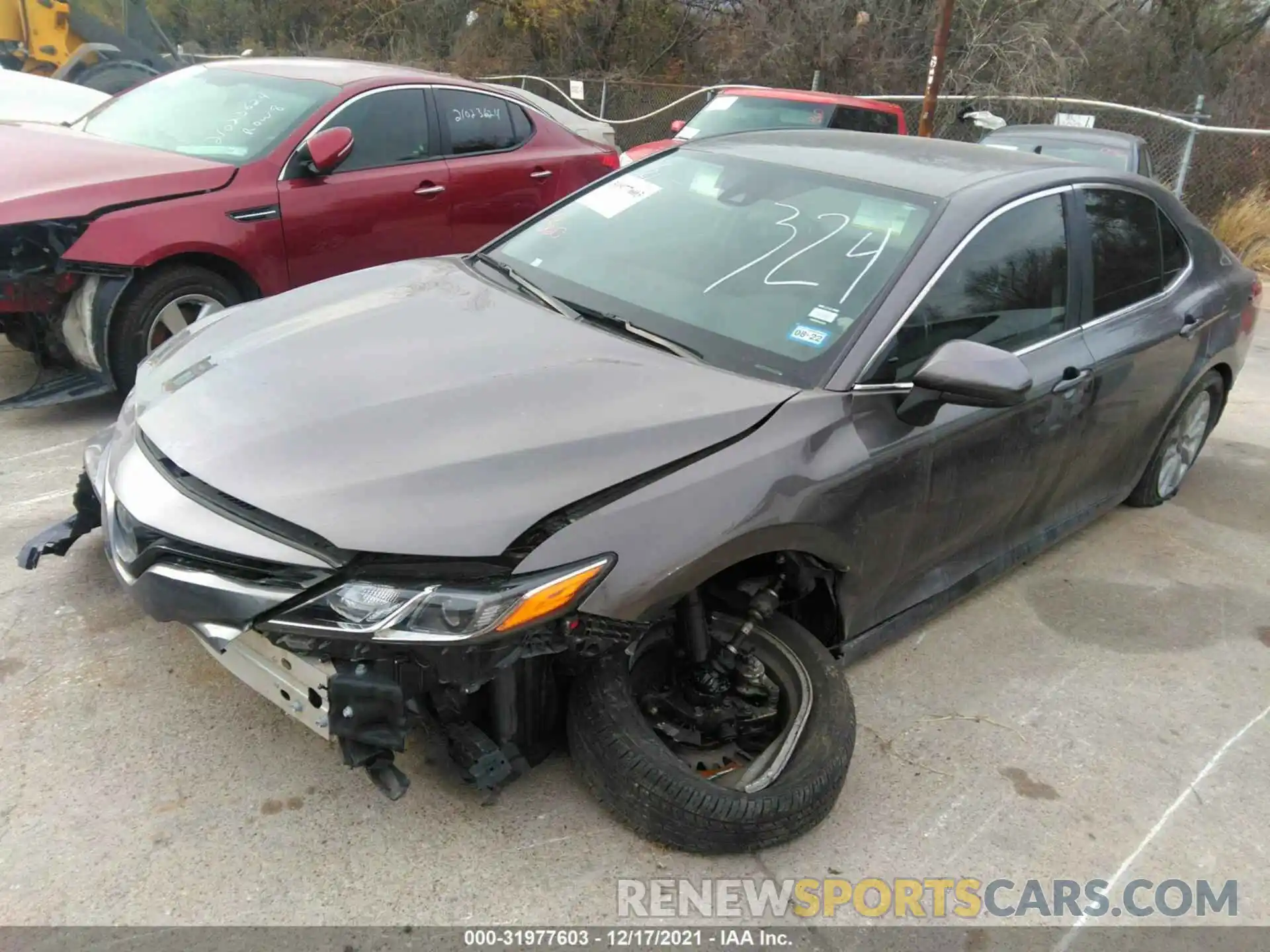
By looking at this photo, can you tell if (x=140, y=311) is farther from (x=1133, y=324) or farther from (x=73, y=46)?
(x=73, y=46)

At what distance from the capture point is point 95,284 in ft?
13.9

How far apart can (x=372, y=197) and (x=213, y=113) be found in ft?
3.20

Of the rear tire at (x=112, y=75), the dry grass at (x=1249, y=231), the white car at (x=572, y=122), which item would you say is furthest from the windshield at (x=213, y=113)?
the dry grass at (x=1249, y=231)

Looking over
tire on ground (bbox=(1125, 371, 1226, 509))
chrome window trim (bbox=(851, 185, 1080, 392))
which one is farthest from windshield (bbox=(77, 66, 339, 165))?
tire on ground (bbox=(1125, 371, 1226, 509))

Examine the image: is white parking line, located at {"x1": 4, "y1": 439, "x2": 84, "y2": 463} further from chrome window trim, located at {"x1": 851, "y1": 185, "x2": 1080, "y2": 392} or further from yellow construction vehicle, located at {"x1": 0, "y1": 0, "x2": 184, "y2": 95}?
yellow construction vehicle, located at {"x1": 0, "y1": 0, "x2": 184, "y2": 95}

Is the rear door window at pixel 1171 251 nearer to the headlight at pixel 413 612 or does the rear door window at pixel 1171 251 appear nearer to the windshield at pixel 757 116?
the headlight at pixel 413 612

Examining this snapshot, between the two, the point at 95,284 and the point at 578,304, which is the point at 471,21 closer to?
the point at 95,284

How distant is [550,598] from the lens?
6.92 feet

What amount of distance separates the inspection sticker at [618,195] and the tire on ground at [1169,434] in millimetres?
2539

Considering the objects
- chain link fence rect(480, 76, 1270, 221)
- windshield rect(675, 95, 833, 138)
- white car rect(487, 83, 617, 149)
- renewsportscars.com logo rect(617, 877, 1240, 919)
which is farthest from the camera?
chain link fence rect(480, 76, 1270, 221)

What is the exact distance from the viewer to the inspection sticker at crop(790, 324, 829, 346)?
280cm

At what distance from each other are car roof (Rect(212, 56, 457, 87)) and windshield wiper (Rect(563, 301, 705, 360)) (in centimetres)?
320

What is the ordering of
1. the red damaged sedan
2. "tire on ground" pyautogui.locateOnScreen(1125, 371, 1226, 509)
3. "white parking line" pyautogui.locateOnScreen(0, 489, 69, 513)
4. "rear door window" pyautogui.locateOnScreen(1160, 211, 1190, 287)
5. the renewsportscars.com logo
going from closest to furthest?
the renewsportscars.com logo, "white parking line" pyautogui.locateOnScreen(0, 489, 69, 513), "rear door window" pyautogui.locateOnScreen(1160, 211, 1190, 287), the red damaged sedan, "tire on ground" pyautogui.locateOnScreen(1125, 371, 1226, 509)

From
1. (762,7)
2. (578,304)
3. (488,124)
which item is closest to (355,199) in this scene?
(488,124)
